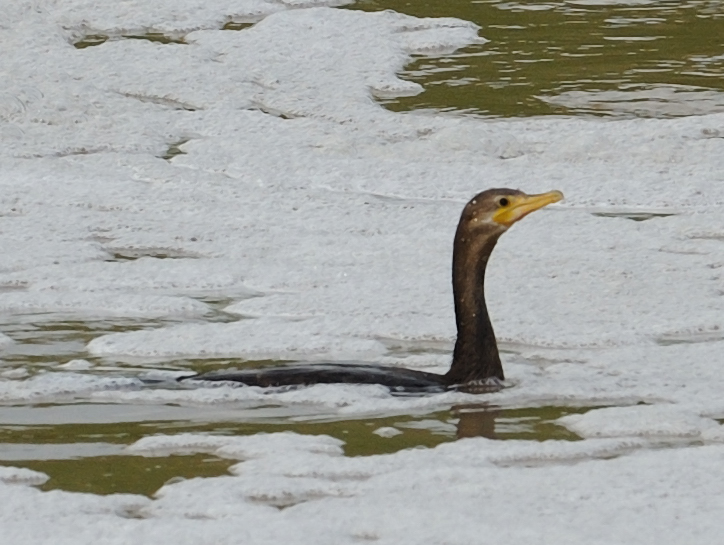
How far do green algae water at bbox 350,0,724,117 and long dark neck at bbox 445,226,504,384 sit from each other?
484cm

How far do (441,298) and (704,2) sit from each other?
772 centimetres

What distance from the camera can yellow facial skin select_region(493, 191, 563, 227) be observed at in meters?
5.70

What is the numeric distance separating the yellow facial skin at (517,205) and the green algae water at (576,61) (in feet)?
16.0

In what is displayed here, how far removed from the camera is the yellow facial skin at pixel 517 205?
5.70 m

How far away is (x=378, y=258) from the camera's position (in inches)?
302

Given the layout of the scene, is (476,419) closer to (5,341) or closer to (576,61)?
(5,341)

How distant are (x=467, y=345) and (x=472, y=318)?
96 mm

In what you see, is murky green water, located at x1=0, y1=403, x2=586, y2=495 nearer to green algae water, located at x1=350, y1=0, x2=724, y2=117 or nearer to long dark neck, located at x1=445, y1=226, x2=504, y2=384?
long dark neck, located at x1=445, y1=226, x2=504, y2=384

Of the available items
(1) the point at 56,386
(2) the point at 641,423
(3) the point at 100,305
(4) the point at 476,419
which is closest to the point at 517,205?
(4) the point at 476,419

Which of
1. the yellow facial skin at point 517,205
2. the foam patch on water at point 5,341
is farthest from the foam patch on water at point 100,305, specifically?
the yellow facial skin at point 517,205

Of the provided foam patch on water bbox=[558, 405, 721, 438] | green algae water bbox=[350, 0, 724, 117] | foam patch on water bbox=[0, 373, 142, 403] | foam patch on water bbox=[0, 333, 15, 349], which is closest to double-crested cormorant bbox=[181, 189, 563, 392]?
foam patch on water bbox=[0, 373, 142, 403]

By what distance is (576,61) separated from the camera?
38.9 ft

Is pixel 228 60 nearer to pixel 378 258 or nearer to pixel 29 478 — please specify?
pixel 378 258

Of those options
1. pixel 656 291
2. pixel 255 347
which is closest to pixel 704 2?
pixel 656 291
